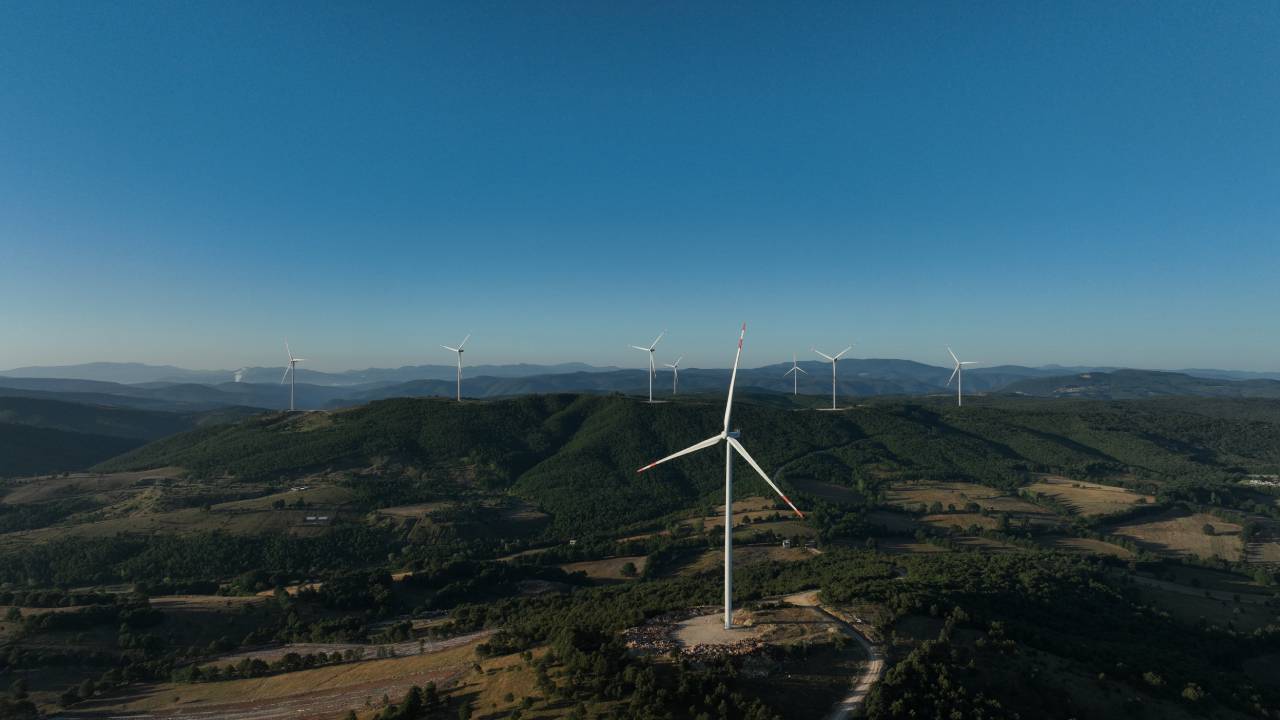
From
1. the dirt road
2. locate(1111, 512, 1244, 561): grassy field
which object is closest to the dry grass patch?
locate(1111, 512, 1244, 561): grassy field

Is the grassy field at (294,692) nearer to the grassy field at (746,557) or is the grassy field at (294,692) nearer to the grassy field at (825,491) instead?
the grassy field at (746,557)

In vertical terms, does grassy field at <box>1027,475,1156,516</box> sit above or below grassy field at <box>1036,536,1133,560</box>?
above

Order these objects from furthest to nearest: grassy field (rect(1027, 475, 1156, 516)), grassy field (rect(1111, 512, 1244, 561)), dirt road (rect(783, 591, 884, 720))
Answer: grassy field (rect(1027, 475, 1156, 516)), grassy field (rect(1111, 512, 1244, 561)), dirt road (rect(783, 591, 884, 720))

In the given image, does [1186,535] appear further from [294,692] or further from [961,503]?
[294,692]

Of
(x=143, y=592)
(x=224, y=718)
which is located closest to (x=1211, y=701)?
(x=224, y=718)

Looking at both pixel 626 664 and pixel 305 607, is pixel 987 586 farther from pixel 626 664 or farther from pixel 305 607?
pixel 305 607

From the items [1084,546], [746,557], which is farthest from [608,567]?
[1084,546]

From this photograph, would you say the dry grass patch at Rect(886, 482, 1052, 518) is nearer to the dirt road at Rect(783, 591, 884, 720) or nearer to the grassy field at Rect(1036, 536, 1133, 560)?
the grassy field at Rect(1036, 536, 1133, 560)
